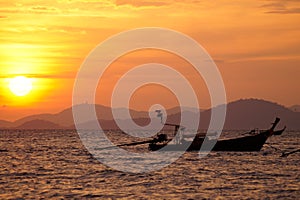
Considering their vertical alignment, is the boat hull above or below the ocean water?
above

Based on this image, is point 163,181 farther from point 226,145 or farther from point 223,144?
point 223,144

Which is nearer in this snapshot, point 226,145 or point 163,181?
point 163,181

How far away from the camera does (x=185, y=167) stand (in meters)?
75.0

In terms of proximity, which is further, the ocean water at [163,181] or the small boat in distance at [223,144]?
the small boat in distance at [223,144]

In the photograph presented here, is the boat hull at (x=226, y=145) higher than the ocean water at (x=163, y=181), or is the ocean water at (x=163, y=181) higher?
the boat hull at (x=226, y=145)

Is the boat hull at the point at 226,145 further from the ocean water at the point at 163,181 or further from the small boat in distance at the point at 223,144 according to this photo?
the ocean water at the point at 163,181

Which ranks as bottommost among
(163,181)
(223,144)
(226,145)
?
(163,181)

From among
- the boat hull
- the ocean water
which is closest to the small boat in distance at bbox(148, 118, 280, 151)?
the boat hull

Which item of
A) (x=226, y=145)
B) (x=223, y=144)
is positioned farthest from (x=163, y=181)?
(x=223, y=144)

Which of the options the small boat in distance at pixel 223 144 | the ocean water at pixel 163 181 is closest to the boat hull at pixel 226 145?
the small boat in distance at pixel 223 144

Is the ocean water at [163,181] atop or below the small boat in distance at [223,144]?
below

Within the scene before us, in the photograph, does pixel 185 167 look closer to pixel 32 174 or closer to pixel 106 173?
pixel 106 173

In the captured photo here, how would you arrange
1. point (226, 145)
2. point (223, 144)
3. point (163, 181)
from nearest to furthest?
point (163, 181) < point (226, 145) < point (223, 144)

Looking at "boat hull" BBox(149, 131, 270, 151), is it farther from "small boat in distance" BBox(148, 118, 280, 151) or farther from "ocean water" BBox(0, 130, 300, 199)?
"ocean water" BBox(0, 130, 300, 199)
